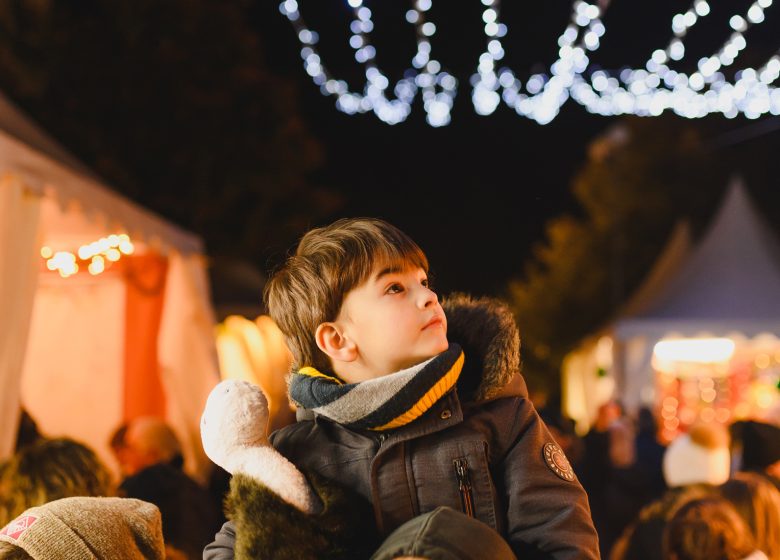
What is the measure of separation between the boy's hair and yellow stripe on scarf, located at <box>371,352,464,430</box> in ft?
0.86

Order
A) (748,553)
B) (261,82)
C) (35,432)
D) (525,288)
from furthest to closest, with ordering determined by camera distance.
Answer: (525,288) < (261,82) < (35,432) < (748,553)

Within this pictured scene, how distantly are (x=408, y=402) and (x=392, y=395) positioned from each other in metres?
0.03

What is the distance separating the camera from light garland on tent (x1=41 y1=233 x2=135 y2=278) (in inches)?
310

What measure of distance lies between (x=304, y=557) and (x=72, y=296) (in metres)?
7.28

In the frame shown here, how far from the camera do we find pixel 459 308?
2088 millimetres

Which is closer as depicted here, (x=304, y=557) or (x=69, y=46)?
(x=304, y=557)

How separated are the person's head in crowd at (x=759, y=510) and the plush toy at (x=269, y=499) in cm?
248

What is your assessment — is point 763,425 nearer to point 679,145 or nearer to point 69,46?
point 69,46

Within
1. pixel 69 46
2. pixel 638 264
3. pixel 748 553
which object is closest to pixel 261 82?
pixel 69 46

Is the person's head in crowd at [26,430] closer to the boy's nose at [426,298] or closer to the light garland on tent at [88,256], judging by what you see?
the light garland on tent at [88,256]

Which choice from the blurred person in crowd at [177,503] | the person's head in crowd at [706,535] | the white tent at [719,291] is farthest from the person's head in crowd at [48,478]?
the white tent at [719,291]

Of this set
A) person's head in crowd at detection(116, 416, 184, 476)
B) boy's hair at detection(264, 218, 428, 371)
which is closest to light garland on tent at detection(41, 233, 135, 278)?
person's head in crowd at detection(116, 416, 184, 476)

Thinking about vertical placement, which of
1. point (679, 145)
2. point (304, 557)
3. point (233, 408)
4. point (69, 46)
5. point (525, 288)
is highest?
point (69, 46)

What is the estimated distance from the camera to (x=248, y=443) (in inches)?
71.4
